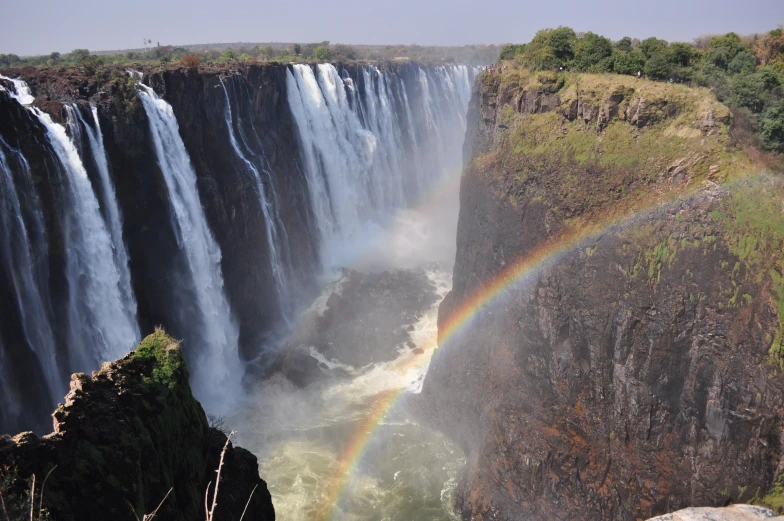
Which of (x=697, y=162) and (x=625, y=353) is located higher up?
(x=697, y=162)

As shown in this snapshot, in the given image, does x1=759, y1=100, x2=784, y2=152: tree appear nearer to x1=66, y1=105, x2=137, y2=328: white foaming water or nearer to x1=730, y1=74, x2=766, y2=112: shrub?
x1=730, y1=74, x2=766, y2=112: shrub

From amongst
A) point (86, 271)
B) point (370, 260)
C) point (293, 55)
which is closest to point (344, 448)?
point (86, 271)

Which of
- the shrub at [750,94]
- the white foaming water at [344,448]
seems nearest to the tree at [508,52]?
the shrub at [750,94]

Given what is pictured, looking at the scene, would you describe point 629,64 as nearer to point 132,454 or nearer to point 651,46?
point 651,46

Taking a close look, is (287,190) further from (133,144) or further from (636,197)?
(636,197)

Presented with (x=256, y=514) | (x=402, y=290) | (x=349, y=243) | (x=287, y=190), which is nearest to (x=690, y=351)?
(x=256, y=514)

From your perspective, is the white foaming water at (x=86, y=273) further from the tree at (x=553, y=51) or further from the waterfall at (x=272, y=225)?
Result: the tree at (x=553, y=51)
